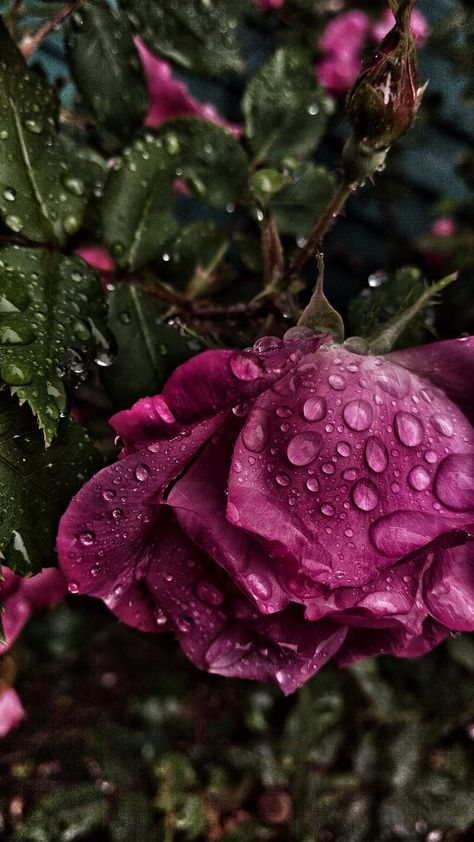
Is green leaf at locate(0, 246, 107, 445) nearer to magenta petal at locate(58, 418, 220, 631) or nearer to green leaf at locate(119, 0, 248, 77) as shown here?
magenta petal at locate(58, 418, 220, 631)

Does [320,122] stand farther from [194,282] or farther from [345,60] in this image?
[345,60]

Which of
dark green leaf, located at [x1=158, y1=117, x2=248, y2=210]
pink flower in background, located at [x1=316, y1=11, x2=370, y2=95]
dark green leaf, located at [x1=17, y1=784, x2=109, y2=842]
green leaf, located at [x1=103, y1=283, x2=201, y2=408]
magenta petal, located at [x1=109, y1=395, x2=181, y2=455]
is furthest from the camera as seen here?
pink flower in background, located at [x1=316, y1=11, x2=370, y2=95]

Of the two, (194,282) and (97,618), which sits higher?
(194,282)

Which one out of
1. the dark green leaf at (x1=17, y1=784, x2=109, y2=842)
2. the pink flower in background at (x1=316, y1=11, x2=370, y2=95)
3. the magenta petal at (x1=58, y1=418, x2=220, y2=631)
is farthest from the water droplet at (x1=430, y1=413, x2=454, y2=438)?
the pink flower in background at (x1=316, y1=11, x2=370, y2=95)

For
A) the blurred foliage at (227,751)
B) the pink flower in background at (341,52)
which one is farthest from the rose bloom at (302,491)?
the pink flower in background at (341,52)

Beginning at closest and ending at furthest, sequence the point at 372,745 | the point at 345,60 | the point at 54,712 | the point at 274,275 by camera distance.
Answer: the point at 274,275 → the point at 372,745 → the point at 54,712 → the point at 345,60

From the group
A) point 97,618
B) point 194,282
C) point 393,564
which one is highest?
point 194,282

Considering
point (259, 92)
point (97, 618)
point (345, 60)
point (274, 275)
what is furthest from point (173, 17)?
point (345, 60)
